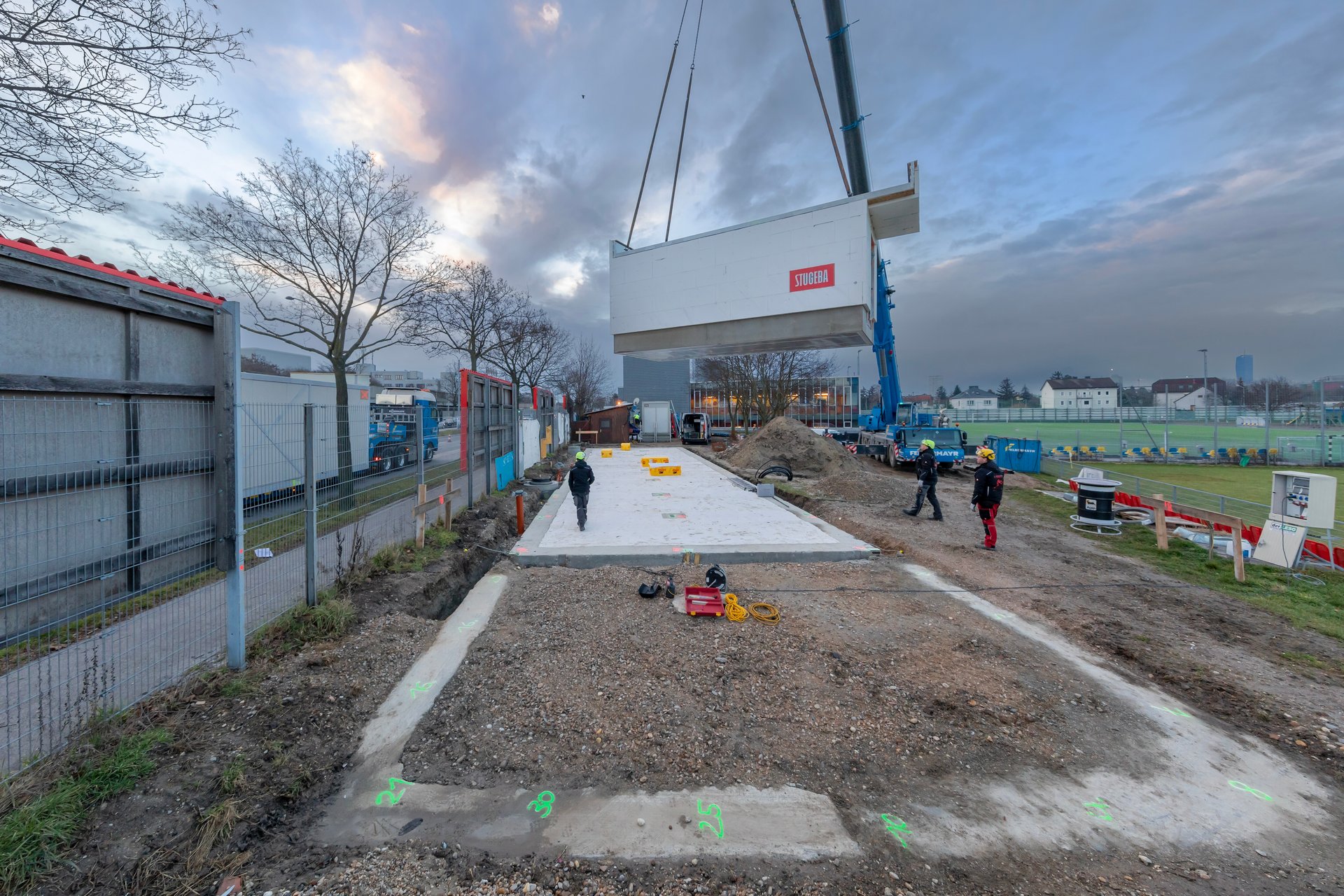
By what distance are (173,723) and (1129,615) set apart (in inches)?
353

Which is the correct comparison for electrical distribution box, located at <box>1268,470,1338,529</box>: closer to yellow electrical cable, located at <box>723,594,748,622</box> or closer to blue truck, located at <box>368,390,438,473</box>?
yellow electrical cable, located at <box>723,594,748,622</box>

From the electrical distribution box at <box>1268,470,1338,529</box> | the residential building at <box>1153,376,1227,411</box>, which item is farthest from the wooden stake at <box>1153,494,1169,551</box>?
the residential building at <box>1153,376,1227,411</box>

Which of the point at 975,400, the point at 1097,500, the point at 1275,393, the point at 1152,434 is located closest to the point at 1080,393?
the point at 975,400

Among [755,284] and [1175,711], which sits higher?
[755,284]

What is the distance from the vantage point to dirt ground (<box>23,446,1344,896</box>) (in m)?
2.38

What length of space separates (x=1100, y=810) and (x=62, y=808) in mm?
5405

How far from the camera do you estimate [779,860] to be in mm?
2457

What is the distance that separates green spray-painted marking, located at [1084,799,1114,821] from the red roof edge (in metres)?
6.37

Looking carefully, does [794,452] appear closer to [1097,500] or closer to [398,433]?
[1097,500]

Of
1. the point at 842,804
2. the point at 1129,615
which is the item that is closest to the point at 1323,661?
the point at 1129,615

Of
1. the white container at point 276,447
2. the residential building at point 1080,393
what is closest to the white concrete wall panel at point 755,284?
the white container at point 276,447

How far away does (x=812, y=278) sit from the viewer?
8.13 metres

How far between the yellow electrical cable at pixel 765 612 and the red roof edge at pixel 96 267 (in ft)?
17.7

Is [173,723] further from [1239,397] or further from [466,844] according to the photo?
[1239,397]
